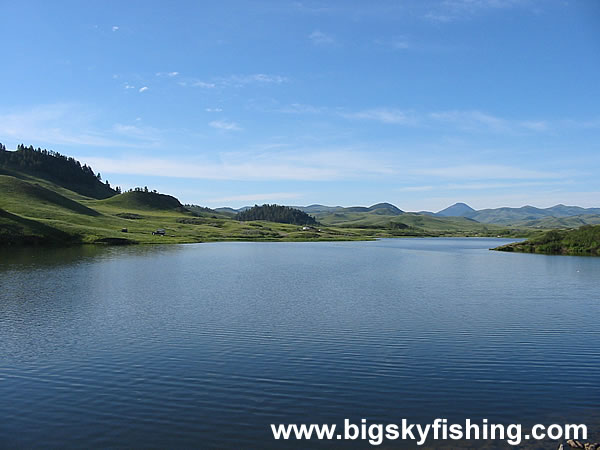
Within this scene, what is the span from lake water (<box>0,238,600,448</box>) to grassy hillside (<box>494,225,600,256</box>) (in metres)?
75.6

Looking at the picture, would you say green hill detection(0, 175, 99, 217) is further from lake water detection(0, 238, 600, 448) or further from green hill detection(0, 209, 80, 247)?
lake water detection(0, 238, 600, 448)

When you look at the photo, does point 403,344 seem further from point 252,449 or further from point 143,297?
point 143,297

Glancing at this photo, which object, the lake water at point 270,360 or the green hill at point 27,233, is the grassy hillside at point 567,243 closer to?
the lake water at point 270,360

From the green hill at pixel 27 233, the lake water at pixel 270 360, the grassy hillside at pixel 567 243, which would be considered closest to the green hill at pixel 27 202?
the green hill at pixel 27 233

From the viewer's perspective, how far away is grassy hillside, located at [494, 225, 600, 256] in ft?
395

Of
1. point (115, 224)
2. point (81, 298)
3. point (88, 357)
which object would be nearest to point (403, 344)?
point (88, 357)

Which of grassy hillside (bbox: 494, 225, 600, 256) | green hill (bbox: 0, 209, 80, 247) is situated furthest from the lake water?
grassy hillside (bbox: 494, 225, 600, 256)

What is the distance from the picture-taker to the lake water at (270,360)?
63.9 ft

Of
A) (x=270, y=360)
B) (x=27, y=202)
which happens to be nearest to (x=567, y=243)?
(x=270, y=360)

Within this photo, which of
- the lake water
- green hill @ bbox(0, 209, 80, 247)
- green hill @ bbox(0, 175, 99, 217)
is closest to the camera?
the lake water

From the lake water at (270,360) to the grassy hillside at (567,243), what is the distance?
7564 cm

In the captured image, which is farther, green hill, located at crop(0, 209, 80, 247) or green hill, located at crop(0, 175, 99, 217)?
green hill, located at crop(0, 175, 99, 217)

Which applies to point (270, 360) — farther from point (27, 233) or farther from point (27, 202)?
point (27, 202)

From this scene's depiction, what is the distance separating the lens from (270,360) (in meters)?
27.3
